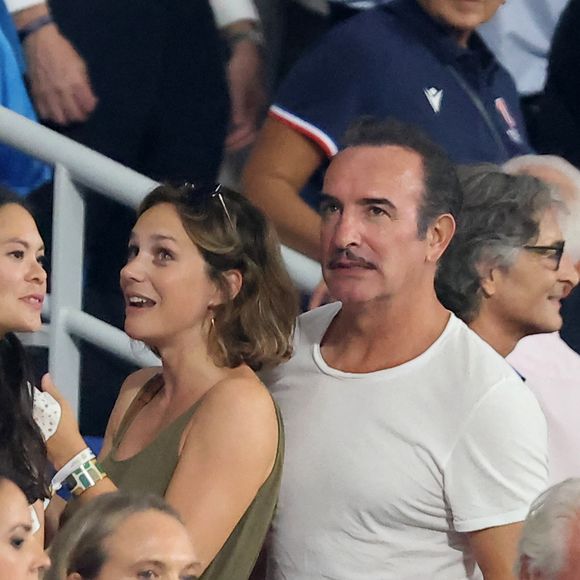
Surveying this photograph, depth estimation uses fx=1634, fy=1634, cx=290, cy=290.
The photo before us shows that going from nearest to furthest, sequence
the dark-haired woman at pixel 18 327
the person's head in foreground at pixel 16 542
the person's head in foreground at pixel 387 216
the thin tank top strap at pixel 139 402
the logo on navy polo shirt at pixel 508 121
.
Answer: the person's head in foreground at pixel 16 542 < the dark-haired woman at pixel 18 327 < the person's head in foreground at pixel 387 216 < the thin tank top strap at pixel 139 402 < the logo on navy polo shirt at pixel 508 121

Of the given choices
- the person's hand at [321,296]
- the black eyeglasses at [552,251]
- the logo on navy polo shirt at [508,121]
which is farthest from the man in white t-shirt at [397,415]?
→ the logo on navy polo shirt at [508,121]

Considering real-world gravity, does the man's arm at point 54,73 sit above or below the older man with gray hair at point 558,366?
above

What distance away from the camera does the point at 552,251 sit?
2.67 meters

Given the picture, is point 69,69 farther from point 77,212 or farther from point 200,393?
point 200,393

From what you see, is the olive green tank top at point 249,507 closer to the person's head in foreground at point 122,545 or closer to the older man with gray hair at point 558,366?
the person's head in foreground at point 122,545

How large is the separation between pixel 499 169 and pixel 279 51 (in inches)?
32.8

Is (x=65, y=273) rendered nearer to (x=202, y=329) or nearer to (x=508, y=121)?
(x=202, y=329)

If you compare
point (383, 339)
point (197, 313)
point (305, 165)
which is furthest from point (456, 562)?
point (305, 165)

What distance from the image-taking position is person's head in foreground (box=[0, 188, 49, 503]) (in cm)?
218

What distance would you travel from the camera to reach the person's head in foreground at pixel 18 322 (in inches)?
85.9

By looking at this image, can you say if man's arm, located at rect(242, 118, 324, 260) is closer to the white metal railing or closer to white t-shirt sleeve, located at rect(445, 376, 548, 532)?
the white metal railing

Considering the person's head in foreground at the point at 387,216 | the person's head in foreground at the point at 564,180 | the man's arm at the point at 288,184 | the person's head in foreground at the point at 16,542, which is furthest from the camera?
the man's arm at the point at 288,184

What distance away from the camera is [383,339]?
2344mm

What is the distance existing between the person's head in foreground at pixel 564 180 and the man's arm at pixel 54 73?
2.71 feet
